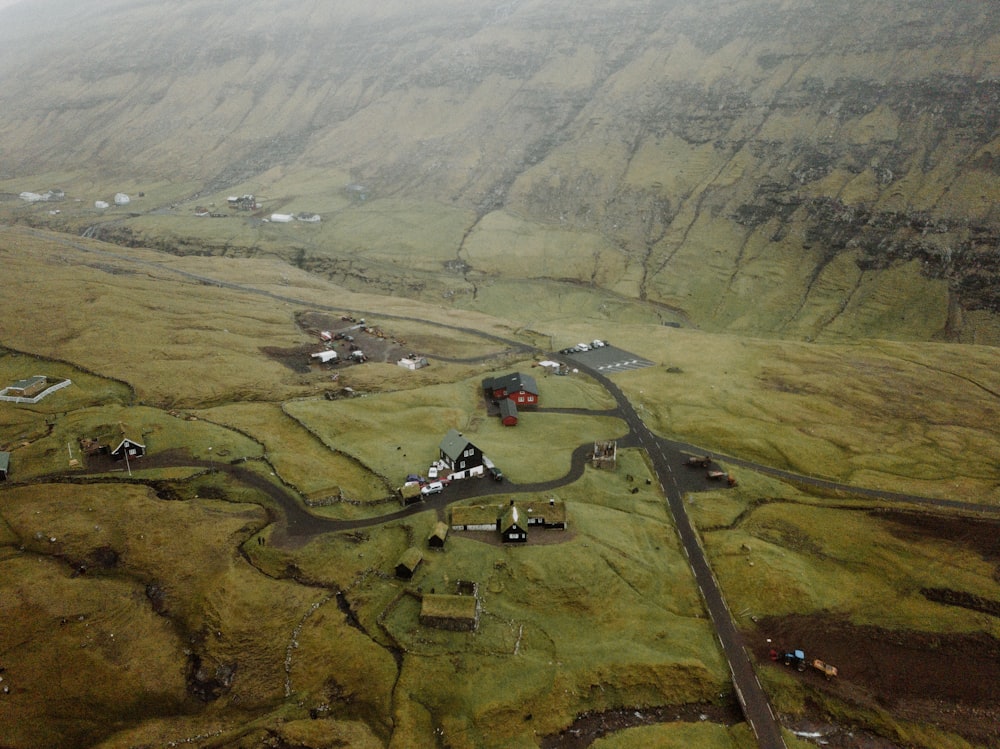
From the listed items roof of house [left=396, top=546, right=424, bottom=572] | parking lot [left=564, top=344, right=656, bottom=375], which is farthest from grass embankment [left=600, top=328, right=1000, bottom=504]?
roof of house [left=396, top=546, right=424, bottom=572]

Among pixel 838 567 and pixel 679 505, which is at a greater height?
pixel 679 505

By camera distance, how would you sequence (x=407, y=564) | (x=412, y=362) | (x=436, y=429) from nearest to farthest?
(x=407, y=564) → (x=436, y=429) → (x=412, y=362)

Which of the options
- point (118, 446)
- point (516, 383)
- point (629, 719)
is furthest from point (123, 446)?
point (629, 719)

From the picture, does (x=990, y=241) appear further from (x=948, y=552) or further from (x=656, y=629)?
(x=656, y=629)

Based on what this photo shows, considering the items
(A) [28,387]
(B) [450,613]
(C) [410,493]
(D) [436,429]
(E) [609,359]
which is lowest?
(E) [609,359]

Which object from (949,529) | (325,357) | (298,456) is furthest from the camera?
(325,357)

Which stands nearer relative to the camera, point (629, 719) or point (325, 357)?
point (629, 719)

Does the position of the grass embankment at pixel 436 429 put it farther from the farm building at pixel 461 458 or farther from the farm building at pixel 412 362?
the farm building at pixel 412 362

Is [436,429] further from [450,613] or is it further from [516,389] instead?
[450,613]
